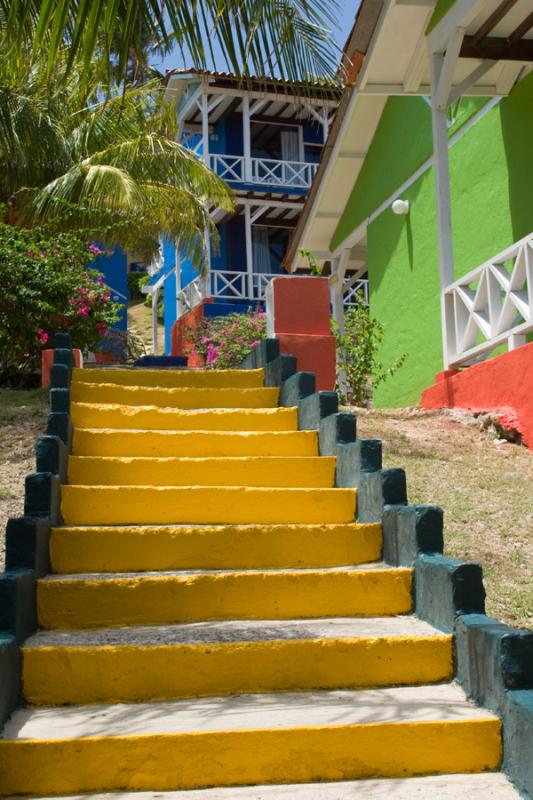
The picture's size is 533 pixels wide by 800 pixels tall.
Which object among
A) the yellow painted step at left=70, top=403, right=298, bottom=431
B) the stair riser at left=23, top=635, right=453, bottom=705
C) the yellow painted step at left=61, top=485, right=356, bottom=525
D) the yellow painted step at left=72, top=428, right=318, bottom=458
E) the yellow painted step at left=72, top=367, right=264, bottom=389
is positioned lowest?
the stair riser at left=23, top=635, right=453, bottom=705

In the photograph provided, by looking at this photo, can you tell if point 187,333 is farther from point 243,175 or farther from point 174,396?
point 174,396

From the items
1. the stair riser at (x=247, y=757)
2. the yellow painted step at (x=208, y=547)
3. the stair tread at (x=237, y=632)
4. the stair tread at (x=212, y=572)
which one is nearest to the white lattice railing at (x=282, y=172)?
the yellow painted step at (x=208, y=547)

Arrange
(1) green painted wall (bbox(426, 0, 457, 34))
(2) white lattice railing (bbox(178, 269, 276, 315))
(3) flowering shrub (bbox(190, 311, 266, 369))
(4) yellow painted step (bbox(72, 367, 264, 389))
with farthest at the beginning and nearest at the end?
(2) white lattice railing (bbox(178, 269, 276, 315)), (3) flowering shrub (bbox(190, 311, 266, 369)), (1) green painted wall (bbox(426, 0, 457, 34)), (4) yellow painted step (bbox(72, 367, 264, 389))

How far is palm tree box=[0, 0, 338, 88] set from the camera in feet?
14.6

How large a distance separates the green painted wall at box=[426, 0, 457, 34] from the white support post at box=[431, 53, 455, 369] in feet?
1.10

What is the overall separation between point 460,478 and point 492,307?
2102 mm

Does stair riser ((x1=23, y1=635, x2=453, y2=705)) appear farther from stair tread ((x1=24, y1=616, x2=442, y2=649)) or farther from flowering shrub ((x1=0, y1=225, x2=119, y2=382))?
flowering shrub ((x1=0, y1=225, x2=119, y2=382))

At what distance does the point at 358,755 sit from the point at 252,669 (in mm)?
647

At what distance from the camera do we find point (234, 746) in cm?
339

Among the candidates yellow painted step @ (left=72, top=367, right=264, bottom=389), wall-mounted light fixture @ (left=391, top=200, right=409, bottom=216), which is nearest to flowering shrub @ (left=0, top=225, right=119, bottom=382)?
yellow painted step @ (left=72, top=367, right=264, bottom=389)

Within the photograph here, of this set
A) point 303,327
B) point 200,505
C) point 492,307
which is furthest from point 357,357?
point 200,505

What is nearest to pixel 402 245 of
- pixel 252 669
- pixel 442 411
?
pixel 442 411

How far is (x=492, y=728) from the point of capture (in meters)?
3.51

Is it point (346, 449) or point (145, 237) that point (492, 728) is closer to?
point (346, 449)
